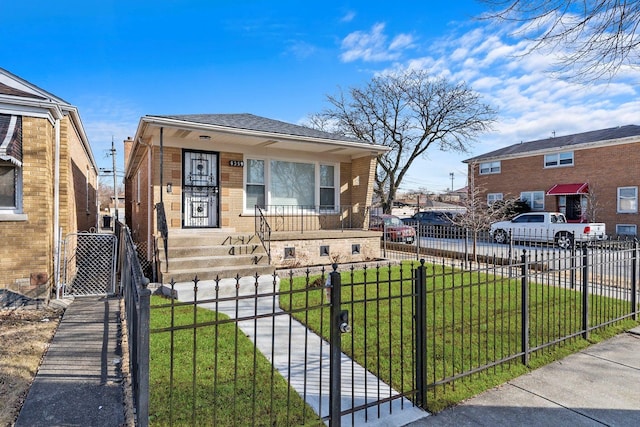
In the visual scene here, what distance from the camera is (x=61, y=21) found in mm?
11500

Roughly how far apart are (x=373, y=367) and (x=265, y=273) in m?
4.81

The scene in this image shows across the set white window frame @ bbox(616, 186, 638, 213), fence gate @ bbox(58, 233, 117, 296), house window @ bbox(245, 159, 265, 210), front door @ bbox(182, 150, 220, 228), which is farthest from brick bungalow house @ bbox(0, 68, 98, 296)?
white window frame @ bbox(616, 186, 638, 213)

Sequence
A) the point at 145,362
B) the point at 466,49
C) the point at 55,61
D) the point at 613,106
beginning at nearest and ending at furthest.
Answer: the point at 145,362 → the point at 613,106 → the point at 466,49 → the point at 55,61

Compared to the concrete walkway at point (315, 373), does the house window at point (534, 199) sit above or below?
above

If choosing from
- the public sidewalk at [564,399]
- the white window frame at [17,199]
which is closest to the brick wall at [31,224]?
the white window frame at [17,199]

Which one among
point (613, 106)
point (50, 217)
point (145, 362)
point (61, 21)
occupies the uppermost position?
point (61, 21)

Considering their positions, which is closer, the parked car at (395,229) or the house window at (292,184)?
the house window at (292,184)

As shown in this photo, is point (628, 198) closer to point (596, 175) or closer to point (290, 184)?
point (596, 175)

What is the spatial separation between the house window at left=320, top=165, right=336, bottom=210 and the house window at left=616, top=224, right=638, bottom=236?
753 inches

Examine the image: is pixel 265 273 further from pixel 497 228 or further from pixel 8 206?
pixel 497 228

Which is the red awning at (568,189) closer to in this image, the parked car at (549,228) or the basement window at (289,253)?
the parked car at (549,228)

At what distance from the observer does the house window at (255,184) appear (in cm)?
1104

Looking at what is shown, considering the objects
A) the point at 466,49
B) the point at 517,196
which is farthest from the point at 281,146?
the point at 517,196

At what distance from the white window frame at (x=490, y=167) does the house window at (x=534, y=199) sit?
9.50ft
